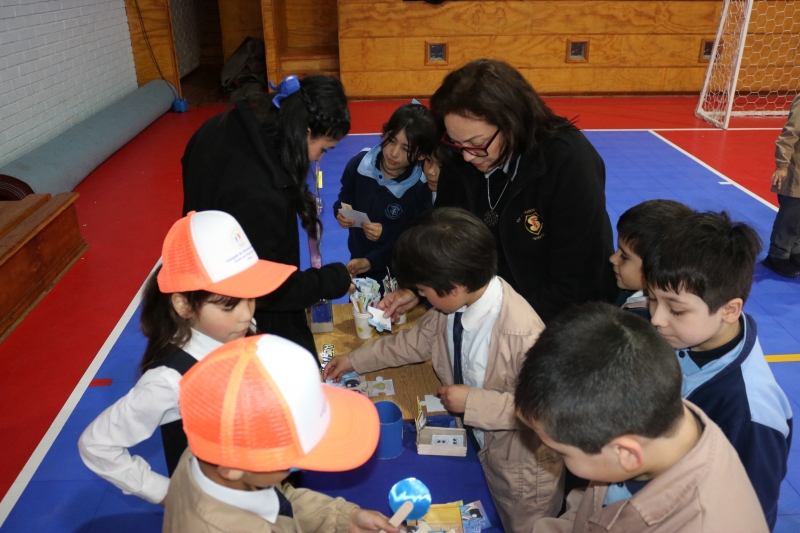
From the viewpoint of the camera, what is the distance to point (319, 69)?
1133 centimetres

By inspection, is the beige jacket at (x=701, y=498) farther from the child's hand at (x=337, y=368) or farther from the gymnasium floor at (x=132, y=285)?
the gymnasium floor at (x=132, y=285)

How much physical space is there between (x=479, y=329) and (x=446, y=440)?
417mm

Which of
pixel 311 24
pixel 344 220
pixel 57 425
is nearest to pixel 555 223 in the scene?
pixel 344 220

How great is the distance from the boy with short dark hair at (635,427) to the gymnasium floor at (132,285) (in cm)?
202

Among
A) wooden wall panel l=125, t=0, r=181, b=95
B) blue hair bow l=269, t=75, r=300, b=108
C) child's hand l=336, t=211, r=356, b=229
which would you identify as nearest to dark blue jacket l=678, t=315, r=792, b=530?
blue hair bow l=269, t=75, r=300, b=108

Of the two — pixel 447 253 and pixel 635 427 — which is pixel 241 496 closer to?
pixel 635 427

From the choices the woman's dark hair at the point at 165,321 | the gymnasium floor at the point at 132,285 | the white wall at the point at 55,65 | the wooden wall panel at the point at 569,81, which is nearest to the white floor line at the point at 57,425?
the gymnasium floor at the point at 132,285

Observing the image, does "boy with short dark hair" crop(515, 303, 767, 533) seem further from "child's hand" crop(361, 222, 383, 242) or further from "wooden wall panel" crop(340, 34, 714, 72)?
"wooden wall panel" crop(340, 34, 714, 72)

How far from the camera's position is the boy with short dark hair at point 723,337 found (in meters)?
1.75

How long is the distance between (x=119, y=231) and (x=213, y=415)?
5.55m

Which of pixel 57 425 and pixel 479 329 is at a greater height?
pixel 479 329

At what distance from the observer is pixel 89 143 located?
750 centimetres

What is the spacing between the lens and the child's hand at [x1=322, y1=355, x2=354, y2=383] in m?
2.61

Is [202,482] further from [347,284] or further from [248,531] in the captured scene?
[347,284]
